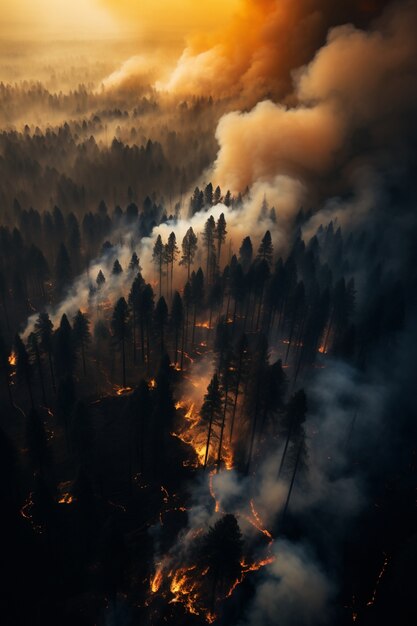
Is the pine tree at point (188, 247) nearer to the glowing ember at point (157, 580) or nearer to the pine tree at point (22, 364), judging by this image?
the pine tree at point (22, 364)

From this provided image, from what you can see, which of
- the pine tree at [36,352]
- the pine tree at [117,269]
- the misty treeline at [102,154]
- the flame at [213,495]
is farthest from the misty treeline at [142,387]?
the misty treeline at [102,154]

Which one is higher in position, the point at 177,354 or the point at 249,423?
the point at 177,354

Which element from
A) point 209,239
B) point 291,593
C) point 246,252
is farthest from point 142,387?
point 209,239

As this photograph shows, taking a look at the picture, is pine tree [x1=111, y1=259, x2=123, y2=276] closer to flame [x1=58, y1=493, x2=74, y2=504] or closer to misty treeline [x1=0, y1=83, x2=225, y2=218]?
misty treeline [x1=0, y1=83, x2=225, y2=218]

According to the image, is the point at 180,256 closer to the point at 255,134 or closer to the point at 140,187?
the point at 140,187

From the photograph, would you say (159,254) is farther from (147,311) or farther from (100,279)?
(147,311)

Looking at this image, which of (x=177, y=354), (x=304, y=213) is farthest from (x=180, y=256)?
(x=304, y=213)
